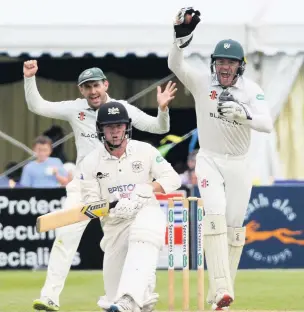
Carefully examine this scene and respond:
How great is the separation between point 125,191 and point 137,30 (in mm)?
7390

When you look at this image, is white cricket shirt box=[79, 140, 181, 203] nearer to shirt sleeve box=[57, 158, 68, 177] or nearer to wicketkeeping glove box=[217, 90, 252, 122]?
wicketkeeping glove box=[217, 90, 252, 122]

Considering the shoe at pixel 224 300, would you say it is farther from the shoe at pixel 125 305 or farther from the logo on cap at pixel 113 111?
the logo on cap at pixel 113 111

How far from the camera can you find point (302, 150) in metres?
16.0

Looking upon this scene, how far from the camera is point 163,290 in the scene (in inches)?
463

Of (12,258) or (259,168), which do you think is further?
(259,168)

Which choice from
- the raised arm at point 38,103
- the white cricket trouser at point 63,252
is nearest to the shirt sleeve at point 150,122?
the raised arm at point 38,103

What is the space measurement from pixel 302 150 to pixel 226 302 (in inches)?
287

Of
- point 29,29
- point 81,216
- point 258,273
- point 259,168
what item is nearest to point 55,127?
point 29,29

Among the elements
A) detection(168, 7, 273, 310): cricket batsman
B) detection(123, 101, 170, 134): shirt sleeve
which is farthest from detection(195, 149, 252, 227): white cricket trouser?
detection(123, 101, 170, 134): shirt sleeve

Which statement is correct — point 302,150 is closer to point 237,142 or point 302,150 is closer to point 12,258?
point 12,258

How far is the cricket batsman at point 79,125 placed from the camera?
9.59m

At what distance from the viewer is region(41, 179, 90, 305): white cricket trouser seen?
31.6 feet

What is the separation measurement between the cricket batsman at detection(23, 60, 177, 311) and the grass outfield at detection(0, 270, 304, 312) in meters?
0.41

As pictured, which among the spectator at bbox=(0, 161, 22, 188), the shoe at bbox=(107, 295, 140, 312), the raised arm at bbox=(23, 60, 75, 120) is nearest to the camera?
the shoe at bbox=(107, 295, 140, 312)
